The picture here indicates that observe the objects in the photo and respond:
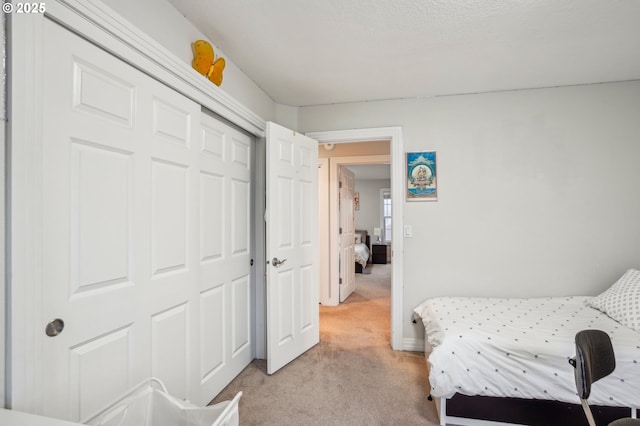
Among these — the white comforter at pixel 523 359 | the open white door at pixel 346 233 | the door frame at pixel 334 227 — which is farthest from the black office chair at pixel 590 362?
the open white door at pixel 346 233

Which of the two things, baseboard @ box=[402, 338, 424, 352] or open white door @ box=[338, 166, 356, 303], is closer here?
baseboard @ box=[402, 338, 424, 352]

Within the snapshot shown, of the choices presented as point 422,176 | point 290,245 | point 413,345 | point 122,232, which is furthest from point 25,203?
point 413,345

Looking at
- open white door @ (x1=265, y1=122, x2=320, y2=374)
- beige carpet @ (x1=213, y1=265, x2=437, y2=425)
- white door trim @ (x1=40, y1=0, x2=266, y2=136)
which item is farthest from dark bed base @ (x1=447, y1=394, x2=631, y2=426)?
white door trim @ (x1=40, y1=0, x2=266, y2=136)

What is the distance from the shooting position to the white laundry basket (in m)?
1.08

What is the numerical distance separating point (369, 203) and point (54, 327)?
8.08m

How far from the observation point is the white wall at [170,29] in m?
1.38

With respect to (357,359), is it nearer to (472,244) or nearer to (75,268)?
(472,244)

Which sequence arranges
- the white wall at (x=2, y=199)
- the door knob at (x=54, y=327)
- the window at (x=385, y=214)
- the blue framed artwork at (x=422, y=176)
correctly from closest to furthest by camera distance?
1. the white wall at (x=2, y=199)
2. the door knob at (x=54, y=327)
3. the blue framed artwork at (x=422, y=176)
4. the window at (x=385, y=214)

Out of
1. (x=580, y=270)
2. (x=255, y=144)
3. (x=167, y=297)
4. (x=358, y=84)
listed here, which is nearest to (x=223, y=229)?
(x=167, y=297)

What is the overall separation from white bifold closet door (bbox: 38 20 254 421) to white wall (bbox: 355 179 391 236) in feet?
22.7

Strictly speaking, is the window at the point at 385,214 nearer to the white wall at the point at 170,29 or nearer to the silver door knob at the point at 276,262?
the silver door knob at the point at 276,262

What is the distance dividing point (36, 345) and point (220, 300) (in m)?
1.23

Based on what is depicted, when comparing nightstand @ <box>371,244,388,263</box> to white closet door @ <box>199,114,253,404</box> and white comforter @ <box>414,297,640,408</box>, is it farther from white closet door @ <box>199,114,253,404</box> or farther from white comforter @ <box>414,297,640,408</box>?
white comforter @ <box>414,297,640,408</box>

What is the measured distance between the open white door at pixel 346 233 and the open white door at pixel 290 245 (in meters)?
1.58
